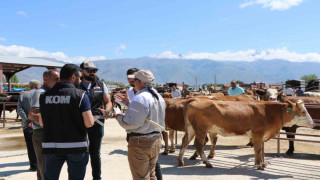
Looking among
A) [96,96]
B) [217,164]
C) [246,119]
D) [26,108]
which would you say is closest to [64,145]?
[96,96]

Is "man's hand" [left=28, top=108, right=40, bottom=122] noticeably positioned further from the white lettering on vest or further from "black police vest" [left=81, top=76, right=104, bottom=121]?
the white lettering on vest

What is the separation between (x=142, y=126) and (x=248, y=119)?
3.79 metres

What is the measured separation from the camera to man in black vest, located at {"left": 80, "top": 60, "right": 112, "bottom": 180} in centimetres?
464

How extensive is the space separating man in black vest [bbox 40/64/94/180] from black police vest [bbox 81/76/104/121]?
1.45 m

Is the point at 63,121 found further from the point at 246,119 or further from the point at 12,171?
the point at 246,119

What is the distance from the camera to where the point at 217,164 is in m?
6.98

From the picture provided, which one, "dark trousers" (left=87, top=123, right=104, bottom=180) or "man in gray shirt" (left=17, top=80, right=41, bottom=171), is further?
"man in gray shirt" (left=17, top=80, right=41, bottom=171)

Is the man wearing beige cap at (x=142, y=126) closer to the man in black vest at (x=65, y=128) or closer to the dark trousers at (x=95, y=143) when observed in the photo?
the man in black vest at (x=65, y=128)

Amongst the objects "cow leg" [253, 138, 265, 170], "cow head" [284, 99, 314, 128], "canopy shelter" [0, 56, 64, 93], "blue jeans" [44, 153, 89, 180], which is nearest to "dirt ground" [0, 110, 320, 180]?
"cow leg" [253, 138, 265, 170]

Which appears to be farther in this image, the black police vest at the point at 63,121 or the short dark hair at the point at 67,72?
the short dark hair at the point at 67,72

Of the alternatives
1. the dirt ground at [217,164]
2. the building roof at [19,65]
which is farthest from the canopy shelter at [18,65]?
the dirt ground at [217,164]

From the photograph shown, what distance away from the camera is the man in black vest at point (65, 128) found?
10.2 feet

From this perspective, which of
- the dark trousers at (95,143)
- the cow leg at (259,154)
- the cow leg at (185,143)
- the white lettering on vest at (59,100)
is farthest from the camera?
the cow leg at (185,143)

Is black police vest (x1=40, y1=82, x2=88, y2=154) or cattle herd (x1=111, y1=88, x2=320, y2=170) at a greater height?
black police vest (x1=40, y1=82, x2=88, y2=154)
